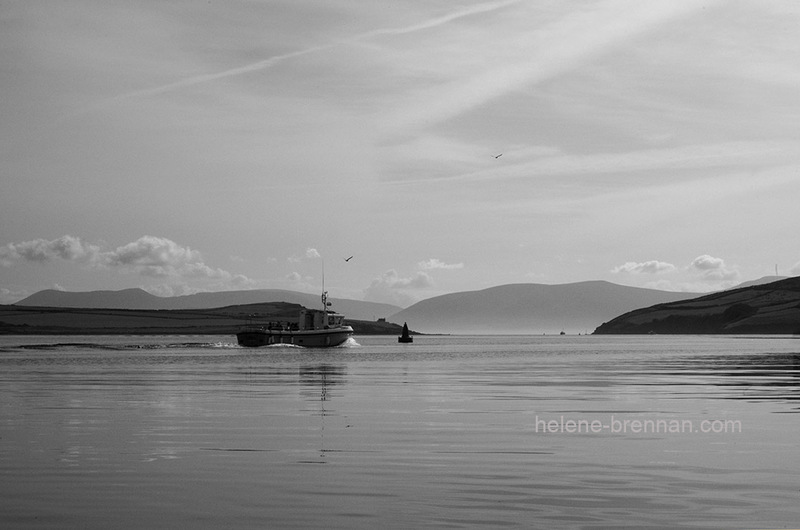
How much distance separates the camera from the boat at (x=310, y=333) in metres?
162

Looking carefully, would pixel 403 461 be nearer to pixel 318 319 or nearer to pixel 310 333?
pixel 310 333

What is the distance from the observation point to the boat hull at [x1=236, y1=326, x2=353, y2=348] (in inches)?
6353

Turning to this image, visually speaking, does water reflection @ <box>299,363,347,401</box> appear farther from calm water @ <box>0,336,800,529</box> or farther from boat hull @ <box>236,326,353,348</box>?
boat hull @ <box>236,326,353,348</box>

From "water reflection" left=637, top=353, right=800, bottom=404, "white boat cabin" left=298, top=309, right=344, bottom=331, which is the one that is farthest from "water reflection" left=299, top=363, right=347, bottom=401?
"white boat cabin" left=298, top=309, right=344, bottom=331

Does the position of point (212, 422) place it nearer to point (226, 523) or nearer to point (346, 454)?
point (346, 454)

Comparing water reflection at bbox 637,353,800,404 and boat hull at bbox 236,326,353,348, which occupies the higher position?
boat hull at bbox 236,326,353,348

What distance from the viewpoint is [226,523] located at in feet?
50.3

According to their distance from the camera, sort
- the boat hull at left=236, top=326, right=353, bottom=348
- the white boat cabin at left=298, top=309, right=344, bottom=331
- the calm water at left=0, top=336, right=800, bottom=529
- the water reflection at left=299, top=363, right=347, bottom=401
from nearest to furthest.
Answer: the calm water at left=0, top=336, right=800, bottom=529, the water reflection at left=299, top=363, right=347, bottom=401, the boat hull at left=236, top=326, right=353, bottom=348, the white boat cabin at left=298, top=309, right=344, bottom=331

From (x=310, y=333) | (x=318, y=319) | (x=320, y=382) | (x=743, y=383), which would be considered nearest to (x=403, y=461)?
(x=743, y=383)

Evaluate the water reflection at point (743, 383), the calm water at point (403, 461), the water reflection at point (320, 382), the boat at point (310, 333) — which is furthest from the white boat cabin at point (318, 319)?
the calm water at point (403, 461)

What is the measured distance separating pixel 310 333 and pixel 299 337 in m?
3.60

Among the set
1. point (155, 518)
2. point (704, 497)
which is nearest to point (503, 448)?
→ point (704, 497)

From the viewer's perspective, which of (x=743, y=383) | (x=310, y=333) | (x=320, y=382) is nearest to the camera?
(x=743, y=383)

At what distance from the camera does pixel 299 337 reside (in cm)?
16450
